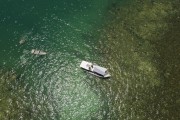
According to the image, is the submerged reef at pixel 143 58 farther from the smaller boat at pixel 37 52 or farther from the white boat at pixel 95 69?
the smaller boat at pixel 37 52

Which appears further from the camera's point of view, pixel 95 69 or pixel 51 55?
pixel 51 55

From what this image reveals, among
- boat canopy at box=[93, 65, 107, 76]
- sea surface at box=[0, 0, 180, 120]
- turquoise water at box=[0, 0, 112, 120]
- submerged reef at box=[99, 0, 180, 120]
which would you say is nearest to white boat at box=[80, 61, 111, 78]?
boat canopy at box=[93, 65, 107, 76]

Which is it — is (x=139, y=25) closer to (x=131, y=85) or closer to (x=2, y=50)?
(x=131, y=85)

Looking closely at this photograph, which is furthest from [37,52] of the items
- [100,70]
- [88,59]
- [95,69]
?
[100,70]

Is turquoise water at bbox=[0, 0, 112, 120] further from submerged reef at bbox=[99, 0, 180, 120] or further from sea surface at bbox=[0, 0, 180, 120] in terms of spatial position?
submerged reef at bbox=[99, 0, 180, 120]

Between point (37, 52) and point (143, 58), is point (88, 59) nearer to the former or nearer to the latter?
point (37, 52)

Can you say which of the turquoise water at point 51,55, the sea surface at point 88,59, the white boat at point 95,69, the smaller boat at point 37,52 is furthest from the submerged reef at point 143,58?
the smaller boat at point 37,52
